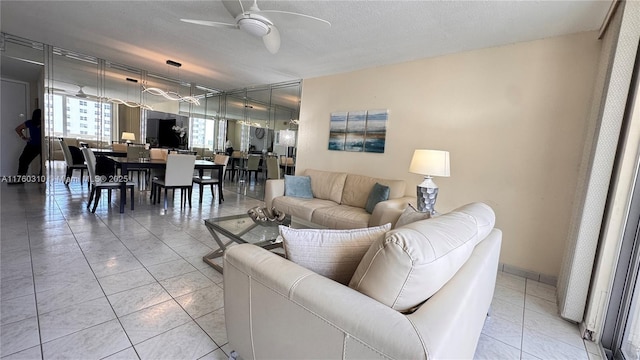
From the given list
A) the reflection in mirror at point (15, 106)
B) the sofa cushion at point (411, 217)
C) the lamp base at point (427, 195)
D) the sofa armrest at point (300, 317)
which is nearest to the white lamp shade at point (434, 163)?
the lamp base at point (427, 195)

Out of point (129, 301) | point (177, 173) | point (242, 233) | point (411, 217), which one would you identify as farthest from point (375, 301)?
point (177, 173)

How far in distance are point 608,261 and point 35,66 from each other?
844cm

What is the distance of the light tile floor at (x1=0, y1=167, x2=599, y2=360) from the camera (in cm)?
151

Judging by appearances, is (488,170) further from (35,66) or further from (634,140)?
(35,66)

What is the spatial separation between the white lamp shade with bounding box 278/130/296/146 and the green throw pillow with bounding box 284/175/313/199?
5.02 ft

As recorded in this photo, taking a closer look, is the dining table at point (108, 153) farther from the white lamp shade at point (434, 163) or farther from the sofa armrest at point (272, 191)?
the white lamp shade at point (434, 163)

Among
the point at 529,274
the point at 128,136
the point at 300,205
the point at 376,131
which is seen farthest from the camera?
the point at 128,136

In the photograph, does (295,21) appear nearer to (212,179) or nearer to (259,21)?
(259,21)

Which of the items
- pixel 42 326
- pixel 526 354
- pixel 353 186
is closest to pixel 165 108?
pixel 353 186

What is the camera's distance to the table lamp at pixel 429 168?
9.05 feet

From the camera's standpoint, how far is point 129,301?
190cm

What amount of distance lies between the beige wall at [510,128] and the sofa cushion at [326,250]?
2.59 m

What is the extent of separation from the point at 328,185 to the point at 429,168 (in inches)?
65.6

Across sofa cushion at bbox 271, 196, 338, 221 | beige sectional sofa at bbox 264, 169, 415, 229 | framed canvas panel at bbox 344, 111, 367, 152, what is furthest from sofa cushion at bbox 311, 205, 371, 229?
framed canvas panel at bbox 344, 111, 367, 152
